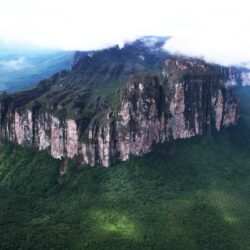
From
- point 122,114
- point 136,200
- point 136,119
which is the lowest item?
point 136,200

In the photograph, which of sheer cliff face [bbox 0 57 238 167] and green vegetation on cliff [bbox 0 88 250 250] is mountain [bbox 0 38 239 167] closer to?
sheer cliff face [bbox 0 57 238 167]

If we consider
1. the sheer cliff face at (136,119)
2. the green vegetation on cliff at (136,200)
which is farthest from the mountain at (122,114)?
the green vegetation on cliff at (136,200)

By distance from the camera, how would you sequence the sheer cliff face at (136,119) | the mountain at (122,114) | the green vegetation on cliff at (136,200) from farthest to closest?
the mountain at (122,114), the sheer cliff face at (136,119), the green vegetation on cliff at (136,200)

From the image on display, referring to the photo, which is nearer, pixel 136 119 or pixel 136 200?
pixel 136 200

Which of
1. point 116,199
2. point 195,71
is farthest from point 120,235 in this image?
point 195,71

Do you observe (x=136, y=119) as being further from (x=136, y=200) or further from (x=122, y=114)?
(x=136, y=200)

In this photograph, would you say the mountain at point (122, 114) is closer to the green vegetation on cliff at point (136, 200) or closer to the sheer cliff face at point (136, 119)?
the sheer cliff face at point (136, 119)

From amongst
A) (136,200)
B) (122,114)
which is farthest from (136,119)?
(136,200)
